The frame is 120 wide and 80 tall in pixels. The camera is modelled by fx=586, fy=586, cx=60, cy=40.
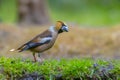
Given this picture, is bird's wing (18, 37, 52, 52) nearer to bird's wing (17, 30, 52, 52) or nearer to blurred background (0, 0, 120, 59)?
bird's wing (17, 30, 52, 52)

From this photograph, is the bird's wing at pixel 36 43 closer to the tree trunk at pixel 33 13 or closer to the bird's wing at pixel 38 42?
the bird's wing at pixel 38 42

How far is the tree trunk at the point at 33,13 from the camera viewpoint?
71.3 feet

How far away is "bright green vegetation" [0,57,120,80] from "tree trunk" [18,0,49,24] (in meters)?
11.8

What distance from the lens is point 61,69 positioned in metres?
9.70

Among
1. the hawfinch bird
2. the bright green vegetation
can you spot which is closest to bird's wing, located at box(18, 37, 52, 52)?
the hawfinch bird

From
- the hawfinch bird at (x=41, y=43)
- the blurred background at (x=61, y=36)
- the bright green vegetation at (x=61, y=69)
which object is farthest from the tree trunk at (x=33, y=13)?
the bright green vegetation at (x=61, y=69)

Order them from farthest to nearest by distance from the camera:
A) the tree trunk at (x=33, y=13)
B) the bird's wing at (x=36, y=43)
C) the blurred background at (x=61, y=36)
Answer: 1. the tree trunk at (x=33, y=13)
2. the blurred background at (x=61, y=36)
3. the bird's wing at (x=36, y=43)

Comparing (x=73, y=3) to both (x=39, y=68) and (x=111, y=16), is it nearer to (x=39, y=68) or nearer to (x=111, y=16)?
(x=111, y=16)

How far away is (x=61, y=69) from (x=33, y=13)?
12.5 meters

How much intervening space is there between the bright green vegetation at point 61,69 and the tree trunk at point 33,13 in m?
11.8

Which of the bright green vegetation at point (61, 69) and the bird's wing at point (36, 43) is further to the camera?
the bird's wing at point (36, 43)

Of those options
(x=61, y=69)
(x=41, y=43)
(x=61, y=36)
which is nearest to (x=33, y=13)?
(x=61, y=36)

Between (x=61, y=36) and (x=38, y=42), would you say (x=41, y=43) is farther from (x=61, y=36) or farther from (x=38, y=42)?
(x=61, y=36)

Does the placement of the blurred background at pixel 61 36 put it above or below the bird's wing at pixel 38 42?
above
